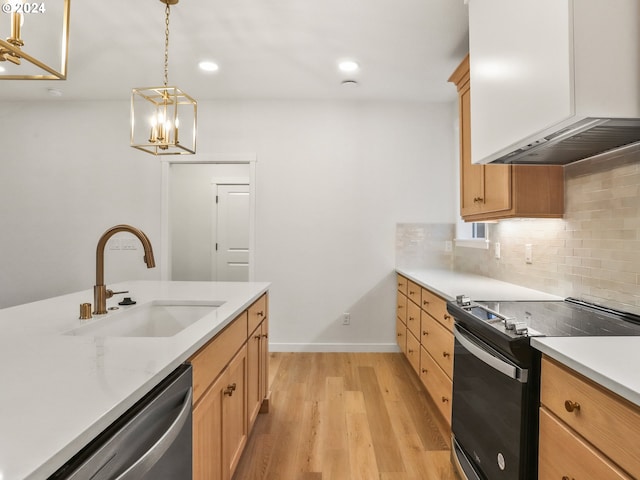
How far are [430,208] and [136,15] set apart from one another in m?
2.90

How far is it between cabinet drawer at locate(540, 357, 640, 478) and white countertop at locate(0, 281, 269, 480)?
1048mm

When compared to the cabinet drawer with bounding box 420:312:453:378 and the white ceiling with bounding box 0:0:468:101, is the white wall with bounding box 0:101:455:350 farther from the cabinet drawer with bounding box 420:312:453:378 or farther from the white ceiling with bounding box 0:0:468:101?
the cabinet drawer with bounding box 420:312:453:378

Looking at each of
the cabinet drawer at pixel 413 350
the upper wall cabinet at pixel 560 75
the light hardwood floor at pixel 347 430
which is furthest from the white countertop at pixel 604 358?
the cabinet drawer at pixel 413 350

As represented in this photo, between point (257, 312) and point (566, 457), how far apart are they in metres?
1.53

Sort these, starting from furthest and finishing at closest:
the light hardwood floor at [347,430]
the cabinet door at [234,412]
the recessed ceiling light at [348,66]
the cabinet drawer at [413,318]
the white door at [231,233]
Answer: the white door at [231,233], the recessed ceiling light at [348,66], the cabinet drawer at [413,318], the light hardwood floor at [347,430], the cabinet door at [234,412]

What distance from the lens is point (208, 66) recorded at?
2.99 meters

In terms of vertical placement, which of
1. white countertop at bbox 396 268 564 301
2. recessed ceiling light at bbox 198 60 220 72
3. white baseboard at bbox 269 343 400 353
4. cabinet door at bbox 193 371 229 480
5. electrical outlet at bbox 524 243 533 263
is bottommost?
white baseboard at bbox 269 343 400 353

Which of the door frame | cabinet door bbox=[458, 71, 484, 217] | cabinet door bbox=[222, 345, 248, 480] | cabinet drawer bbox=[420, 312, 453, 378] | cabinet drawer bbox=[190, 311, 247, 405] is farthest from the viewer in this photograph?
the door frame

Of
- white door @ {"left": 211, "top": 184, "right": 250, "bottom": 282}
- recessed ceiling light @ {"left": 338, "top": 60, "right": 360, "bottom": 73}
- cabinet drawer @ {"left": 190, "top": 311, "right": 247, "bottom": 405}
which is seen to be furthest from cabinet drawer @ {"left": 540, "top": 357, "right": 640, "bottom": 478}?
white door @ {"left": 211, "top": 184, "right": 250, "bottom": 282}

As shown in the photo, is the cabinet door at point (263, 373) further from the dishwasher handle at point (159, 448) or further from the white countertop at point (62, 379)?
the dishwasher handle at point (159, 448)

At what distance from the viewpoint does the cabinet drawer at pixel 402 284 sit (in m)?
3.28

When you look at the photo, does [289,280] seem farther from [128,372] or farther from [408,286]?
[128,372]

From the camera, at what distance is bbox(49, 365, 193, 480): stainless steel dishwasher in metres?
0.61

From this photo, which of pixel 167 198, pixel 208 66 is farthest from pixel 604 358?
pixel 167 198
